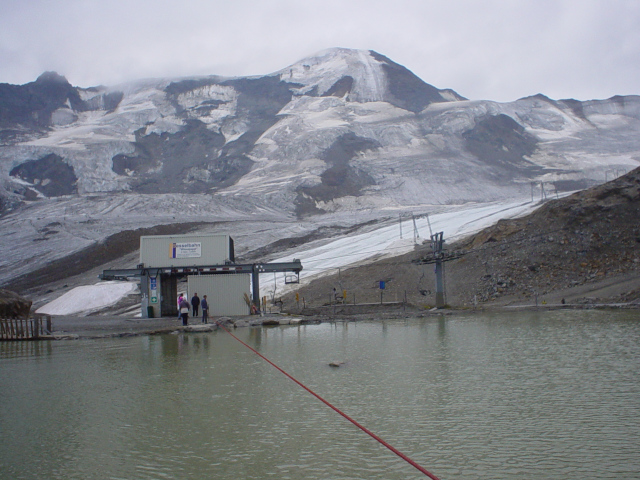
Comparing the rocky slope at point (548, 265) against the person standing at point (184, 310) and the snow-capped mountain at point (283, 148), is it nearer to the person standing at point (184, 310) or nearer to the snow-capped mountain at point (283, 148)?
the person standing at point (184, 310)

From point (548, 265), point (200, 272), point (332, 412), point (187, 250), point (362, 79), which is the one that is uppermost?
point (362, 79)

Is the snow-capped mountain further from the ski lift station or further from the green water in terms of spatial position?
the green water

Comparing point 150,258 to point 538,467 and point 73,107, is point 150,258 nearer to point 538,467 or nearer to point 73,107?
point 538,467

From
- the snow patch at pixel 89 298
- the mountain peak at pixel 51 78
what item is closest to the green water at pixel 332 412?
the snow patch at pixel 89 298

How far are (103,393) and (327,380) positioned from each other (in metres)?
3.79

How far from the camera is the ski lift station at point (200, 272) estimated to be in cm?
2975

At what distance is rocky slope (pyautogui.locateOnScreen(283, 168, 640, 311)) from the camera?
29.4 m

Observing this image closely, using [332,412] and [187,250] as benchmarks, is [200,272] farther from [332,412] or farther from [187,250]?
[332,412]

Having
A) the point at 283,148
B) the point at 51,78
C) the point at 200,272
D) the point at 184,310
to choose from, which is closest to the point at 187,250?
the point at 200,272

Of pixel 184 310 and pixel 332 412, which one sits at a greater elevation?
pixel 184 310

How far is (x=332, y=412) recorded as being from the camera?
306 inches

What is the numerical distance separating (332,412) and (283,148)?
4887 inches

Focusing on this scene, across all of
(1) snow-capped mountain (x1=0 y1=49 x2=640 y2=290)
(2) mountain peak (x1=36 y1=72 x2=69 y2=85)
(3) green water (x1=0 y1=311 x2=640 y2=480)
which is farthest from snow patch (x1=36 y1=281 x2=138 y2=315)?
(2) mountain peak (x1=36 y1=72 x2=69 y2=85)

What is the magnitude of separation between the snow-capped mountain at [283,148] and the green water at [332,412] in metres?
60.9
